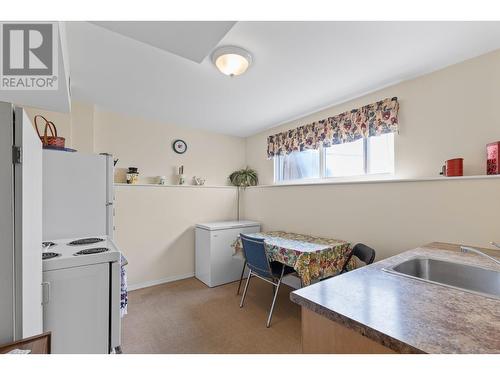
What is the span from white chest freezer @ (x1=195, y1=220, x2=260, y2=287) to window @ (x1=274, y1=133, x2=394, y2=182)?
1.13 meters

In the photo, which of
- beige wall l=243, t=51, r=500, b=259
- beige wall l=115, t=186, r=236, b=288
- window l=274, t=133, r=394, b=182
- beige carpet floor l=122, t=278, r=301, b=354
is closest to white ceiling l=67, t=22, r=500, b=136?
beige wall l=243, t=51, r=500, b=259

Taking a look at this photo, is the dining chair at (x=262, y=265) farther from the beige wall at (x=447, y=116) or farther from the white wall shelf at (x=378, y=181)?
the beige wall at (x=447, y=116)

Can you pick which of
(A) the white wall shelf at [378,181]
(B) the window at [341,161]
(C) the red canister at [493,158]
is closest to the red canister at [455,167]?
(A) the white wall shelf at [378,181]

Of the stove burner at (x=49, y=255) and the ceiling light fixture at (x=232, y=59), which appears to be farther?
the ceiling light fixture at (x=232, y=59)

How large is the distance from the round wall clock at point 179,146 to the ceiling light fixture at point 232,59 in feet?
6.05

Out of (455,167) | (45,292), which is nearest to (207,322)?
(45,292)

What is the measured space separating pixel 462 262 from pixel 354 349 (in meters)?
1.08

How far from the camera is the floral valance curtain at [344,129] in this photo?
2.25m

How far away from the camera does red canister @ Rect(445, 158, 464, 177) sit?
179 centimetres

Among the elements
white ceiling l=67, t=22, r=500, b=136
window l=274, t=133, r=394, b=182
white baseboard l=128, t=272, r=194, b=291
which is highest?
white ceiling l=67, t=22, r=500, b=136

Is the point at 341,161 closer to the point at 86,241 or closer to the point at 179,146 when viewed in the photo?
the point at 179,146

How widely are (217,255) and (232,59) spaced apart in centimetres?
238

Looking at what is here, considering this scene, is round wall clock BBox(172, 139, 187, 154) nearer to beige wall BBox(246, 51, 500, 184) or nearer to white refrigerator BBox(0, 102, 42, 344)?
beige wall BBox(246, 51, 500, 184)
